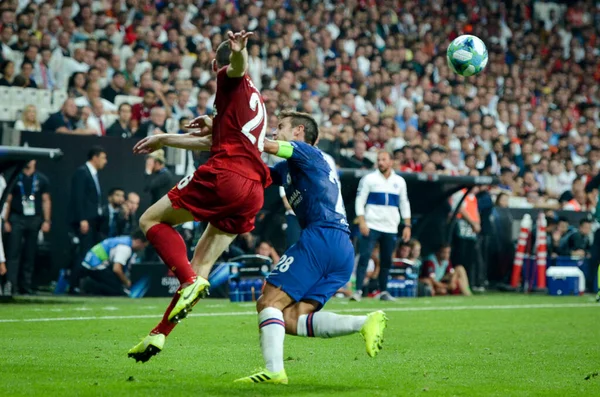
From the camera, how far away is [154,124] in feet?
56.3

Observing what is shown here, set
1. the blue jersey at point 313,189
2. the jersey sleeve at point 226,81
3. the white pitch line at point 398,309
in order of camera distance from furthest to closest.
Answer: the white pitch line at point 398,309 < the jersey sleeve at point 226,81 < the blue jersey at point 313,189

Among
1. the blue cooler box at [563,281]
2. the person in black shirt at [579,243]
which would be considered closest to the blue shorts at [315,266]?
the blue cooler box at [563,281]

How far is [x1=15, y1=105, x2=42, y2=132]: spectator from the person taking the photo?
51.7 ft

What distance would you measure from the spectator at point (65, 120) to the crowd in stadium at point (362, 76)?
1.2 inches

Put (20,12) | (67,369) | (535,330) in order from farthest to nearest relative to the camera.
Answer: (20,12)
(535,330)
(67,369)

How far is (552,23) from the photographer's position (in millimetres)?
32094

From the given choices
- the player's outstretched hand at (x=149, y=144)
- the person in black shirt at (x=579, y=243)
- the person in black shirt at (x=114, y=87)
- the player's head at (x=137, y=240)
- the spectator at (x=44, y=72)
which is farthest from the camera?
the person in black shirt at (x=579, y=243)

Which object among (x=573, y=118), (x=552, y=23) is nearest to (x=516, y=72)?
(x=573, y=118)

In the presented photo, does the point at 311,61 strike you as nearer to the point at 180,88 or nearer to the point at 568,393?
the point at 180,88

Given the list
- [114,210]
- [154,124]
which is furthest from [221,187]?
[154,124]

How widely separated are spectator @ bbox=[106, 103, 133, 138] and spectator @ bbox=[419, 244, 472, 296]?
5.92 meters

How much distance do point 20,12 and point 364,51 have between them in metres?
8.82

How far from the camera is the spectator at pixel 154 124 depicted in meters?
17.0

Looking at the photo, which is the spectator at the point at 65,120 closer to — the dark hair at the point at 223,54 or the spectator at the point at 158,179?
the spectator at the point at 158,179
